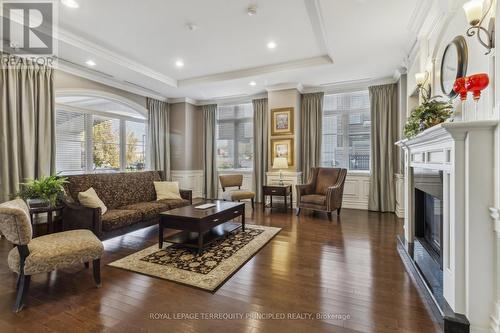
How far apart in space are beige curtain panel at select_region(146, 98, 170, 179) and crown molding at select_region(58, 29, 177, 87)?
1104mm

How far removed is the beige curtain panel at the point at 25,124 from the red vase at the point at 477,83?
17.7 feet

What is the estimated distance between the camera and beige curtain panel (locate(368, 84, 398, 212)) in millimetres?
5410

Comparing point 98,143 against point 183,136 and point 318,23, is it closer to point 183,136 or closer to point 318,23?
point 183,136

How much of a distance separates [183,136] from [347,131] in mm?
4342

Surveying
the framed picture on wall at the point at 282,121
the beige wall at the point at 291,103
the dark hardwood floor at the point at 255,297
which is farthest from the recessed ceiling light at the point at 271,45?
the dark hardwood floor at the point at 255,297

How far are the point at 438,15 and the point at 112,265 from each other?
15.0ft

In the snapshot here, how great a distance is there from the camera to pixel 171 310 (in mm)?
1939

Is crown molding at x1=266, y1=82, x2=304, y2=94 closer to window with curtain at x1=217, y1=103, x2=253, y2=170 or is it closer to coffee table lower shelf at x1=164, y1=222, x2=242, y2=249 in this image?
window with curtain at x1=217, y1=103, x2=253, y2=170

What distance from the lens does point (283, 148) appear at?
604cm

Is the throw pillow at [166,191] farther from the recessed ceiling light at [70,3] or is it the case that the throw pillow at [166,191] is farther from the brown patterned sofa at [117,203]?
the recessed ceiling light at [70,3]

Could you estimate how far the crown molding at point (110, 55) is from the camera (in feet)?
12.0

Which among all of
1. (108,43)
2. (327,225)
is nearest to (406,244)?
(327,225)

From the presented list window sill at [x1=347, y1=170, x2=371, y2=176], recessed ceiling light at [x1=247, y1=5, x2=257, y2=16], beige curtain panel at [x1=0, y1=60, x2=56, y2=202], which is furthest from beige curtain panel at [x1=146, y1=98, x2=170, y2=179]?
window sill at [x1=347, y1=170, x2=371, y2=176]

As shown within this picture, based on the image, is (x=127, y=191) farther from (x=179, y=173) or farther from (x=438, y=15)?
(x=438, y=15)
